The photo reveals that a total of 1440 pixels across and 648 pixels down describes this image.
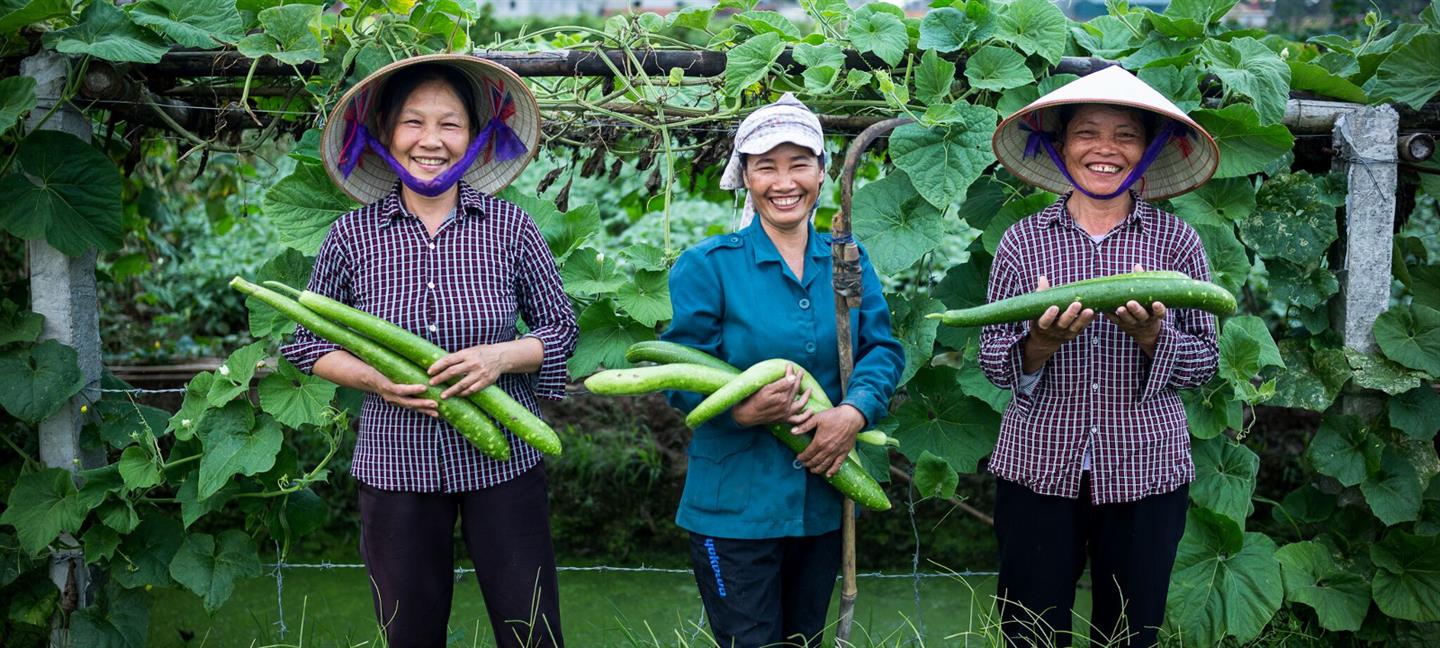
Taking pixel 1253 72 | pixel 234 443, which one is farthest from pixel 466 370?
pixel 1253 72

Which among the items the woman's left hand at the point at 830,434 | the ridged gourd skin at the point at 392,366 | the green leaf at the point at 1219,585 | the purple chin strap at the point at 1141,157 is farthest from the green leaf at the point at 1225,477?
the ridged gourd skin at the point at 392,366

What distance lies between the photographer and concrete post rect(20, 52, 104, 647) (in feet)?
12.0

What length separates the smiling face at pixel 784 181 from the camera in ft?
9.17

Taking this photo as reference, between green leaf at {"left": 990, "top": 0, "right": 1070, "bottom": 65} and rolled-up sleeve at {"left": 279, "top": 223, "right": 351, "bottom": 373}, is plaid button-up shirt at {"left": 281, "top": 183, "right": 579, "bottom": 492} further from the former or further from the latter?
green leaf at {"left": 990, "top": 0, "right": 1070, "bottom": 65}

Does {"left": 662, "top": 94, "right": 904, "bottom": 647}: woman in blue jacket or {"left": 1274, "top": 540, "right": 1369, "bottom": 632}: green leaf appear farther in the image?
{"left": 1274, "top": 540, "right": 1369, "bottom": 632}: green leaf

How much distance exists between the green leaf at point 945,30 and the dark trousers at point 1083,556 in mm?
1330

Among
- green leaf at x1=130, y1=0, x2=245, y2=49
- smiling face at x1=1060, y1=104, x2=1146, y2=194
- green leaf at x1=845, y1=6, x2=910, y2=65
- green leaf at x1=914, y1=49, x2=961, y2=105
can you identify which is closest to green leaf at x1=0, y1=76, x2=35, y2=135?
green leaf at x1=130, y1=0, x2=245, y2=49

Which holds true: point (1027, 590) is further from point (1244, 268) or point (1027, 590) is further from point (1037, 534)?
point (1244, 268)

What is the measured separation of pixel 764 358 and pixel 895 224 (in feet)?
2.98

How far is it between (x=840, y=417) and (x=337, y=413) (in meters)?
1.55

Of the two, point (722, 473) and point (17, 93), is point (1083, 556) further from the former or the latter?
point (17, 93)

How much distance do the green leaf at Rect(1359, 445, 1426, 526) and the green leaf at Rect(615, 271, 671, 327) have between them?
218 cm

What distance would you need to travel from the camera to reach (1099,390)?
9.53 feet

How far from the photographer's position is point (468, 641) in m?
4.38
